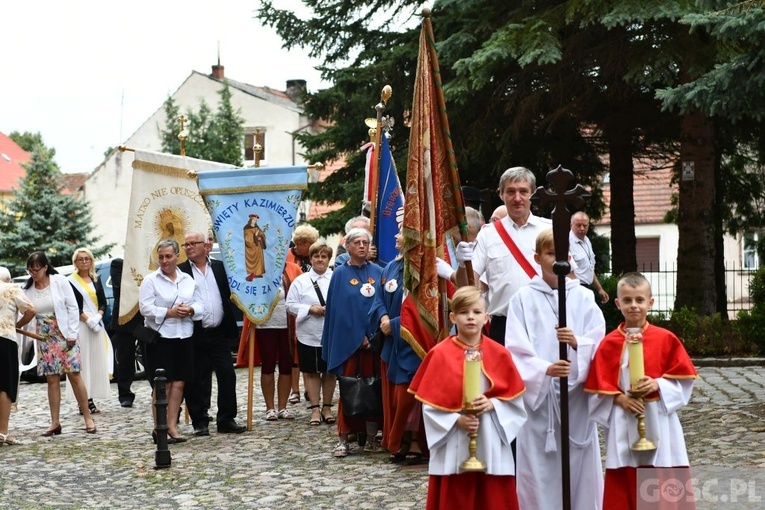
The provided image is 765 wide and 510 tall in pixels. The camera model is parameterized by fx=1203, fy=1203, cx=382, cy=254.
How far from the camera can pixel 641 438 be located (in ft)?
20.2

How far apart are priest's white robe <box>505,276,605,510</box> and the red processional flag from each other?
6.21 feet

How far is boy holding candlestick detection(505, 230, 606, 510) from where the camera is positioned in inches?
256

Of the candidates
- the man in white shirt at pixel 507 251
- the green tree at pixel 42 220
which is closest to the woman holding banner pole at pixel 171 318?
the man in white shirt at pixel 507 251

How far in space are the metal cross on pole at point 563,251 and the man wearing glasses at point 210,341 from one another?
18.6 feet

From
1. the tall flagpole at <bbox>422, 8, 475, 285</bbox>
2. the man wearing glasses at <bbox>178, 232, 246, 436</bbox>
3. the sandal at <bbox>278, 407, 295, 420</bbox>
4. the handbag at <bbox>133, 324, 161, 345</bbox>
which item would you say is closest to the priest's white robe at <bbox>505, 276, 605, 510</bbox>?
the tall flagpole at <bbox>422, 8, 475, 285</bbox>

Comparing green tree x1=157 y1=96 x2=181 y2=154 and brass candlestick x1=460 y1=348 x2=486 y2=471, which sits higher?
green tree x1=157 y1=96 x2=181 y2=154

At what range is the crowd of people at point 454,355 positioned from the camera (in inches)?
243

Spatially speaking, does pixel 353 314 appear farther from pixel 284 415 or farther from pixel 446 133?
pixel 284 415

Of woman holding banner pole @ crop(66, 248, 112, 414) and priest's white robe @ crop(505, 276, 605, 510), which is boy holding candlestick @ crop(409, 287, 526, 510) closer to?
priest's white robe @ crop(505, 276, 605, 510)

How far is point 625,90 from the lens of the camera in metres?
18.2

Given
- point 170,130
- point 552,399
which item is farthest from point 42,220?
point 552,399

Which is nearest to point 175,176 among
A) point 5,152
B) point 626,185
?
point 626,185

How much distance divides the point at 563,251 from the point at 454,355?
0.78 meters

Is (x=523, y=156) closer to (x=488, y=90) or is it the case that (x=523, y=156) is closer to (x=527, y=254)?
Answer: (x=488, y=90)
